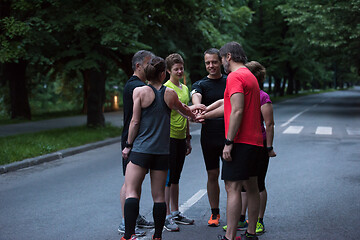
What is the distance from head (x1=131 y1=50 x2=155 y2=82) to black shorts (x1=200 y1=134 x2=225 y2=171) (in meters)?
0.99

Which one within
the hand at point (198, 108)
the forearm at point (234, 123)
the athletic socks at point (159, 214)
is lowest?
the athletic socks at point (159, 214)

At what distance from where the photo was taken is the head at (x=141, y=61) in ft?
13.9

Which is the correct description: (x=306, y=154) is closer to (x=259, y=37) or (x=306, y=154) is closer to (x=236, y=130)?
(x=236, y=130)

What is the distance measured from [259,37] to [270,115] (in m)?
36.7

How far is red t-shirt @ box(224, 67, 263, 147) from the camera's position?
3891 mm

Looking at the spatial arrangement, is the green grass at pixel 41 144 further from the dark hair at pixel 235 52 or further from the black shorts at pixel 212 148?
the dark hair at pixel 235 52

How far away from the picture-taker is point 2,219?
5.29 meters

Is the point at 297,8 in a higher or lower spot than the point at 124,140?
higher

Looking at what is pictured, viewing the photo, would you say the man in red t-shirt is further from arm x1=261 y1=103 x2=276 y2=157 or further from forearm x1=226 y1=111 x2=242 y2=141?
arm x1=261 y1=103 x2=276 y2=157

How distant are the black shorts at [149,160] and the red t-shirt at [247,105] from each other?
66cm

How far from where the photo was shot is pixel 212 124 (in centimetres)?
474

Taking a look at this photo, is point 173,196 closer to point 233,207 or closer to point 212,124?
point 212,124

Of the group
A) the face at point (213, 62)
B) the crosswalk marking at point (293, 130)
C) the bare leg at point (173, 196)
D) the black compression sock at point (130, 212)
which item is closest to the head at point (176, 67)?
the face at point (213, 62)

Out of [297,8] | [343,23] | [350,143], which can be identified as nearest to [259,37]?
[297,8]
